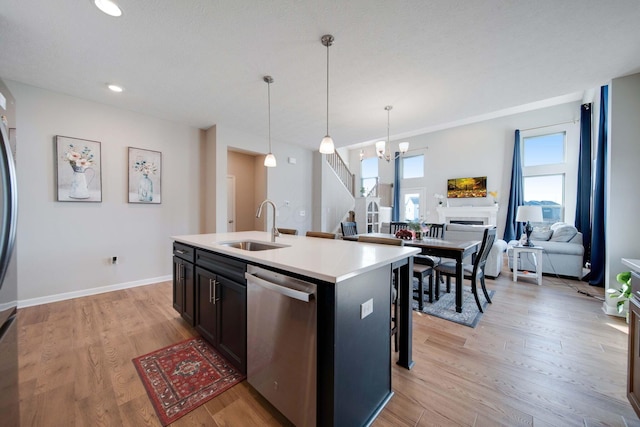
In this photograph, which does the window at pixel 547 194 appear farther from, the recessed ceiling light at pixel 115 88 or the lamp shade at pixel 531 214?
the recessed ceiling light at pixel 115 88

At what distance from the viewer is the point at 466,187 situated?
7.35 metres

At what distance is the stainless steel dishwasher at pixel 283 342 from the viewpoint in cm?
119

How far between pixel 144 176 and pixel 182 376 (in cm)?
326

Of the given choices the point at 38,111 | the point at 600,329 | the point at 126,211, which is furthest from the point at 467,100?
the point at 38,111

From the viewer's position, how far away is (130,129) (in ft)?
12.2

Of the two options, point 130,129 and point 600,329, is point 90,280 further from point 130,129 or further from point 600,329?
point 600,329

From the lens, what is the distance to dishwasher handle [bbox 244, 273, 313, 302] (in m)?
1.15

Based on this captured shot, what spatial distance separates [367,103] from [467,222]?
18.5ft

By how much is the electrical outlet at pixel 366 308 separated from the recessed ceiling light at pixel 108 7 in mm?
2705

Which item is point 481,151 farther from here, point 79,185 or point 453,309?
point 79,185

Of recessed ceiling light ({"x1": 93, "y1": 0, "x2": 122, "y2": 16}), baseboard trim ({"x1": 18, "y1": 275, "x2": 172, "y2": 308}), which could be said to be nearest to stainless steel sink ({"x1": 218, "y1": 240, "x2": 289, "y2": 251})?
recessed ceiling light ({"x1": 93, "y1": 0, "x2": 122, "y2": 16})

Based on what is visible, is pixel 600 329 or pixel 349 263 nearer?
pixel 349 263

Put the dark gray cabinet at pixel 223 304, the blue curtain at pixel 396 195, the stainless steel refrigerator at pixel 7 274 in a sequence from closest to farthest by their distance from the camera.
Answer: the stainless steel refrigerator at pixel 7 274 → the dark gray cabinet at pixel 223 304 → the blue curtain at pixel 396 195

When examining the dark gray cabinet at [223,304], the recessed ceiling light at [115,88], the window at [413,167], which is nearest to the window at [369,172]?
the window at [413,167]
